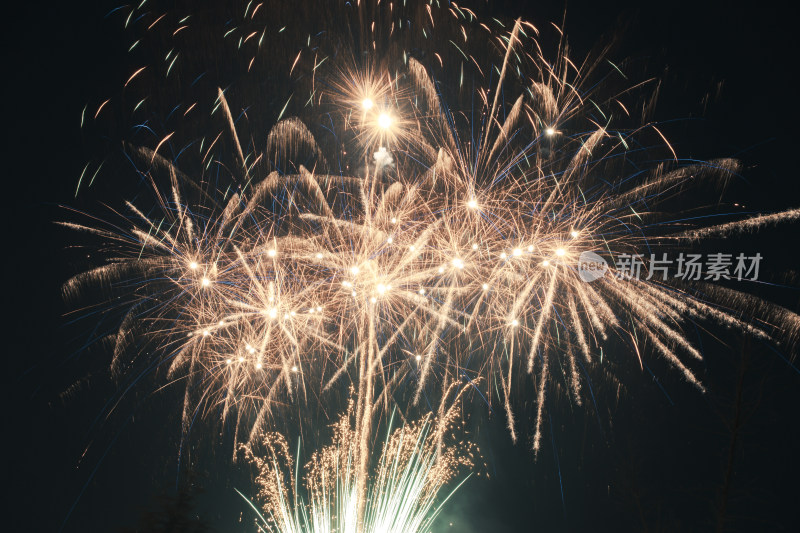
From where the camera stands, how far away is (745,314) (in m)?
9.70

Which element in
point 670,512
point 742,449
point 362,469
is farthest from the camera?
point 670,512

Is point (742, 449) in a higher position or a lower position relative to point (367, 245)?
lower

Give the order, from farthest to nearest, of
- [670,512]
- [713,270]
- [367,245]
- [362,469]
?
[670,512] < [362,469] < [367,245] < [713,270]

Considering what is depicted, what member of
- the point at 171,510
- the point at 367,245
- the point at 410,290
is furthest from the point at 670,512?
the point at 171,510

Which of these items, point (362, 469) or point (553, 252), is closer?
point (553, 252)

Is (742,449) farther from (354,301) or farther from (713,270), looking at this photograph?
(354,301)

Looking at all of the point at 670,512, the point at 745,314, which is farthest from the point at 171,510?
→ the point at 670,512

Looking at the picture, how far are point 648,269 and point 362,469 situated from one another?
8.51 metres

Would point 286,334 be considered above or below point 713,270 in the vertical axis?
above

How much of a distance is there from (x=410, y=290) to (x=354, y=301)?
145cm

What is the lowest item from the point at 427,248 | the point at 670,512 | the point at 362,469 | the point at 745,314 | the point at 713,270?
the point at 670,512

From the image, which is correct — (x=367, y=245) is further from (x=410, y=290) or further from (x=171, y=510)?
(x=171, y=510)

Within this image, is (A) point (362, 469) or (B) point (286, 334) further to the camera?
(A) point (362, 469)

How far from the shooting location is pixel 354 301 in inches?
437
